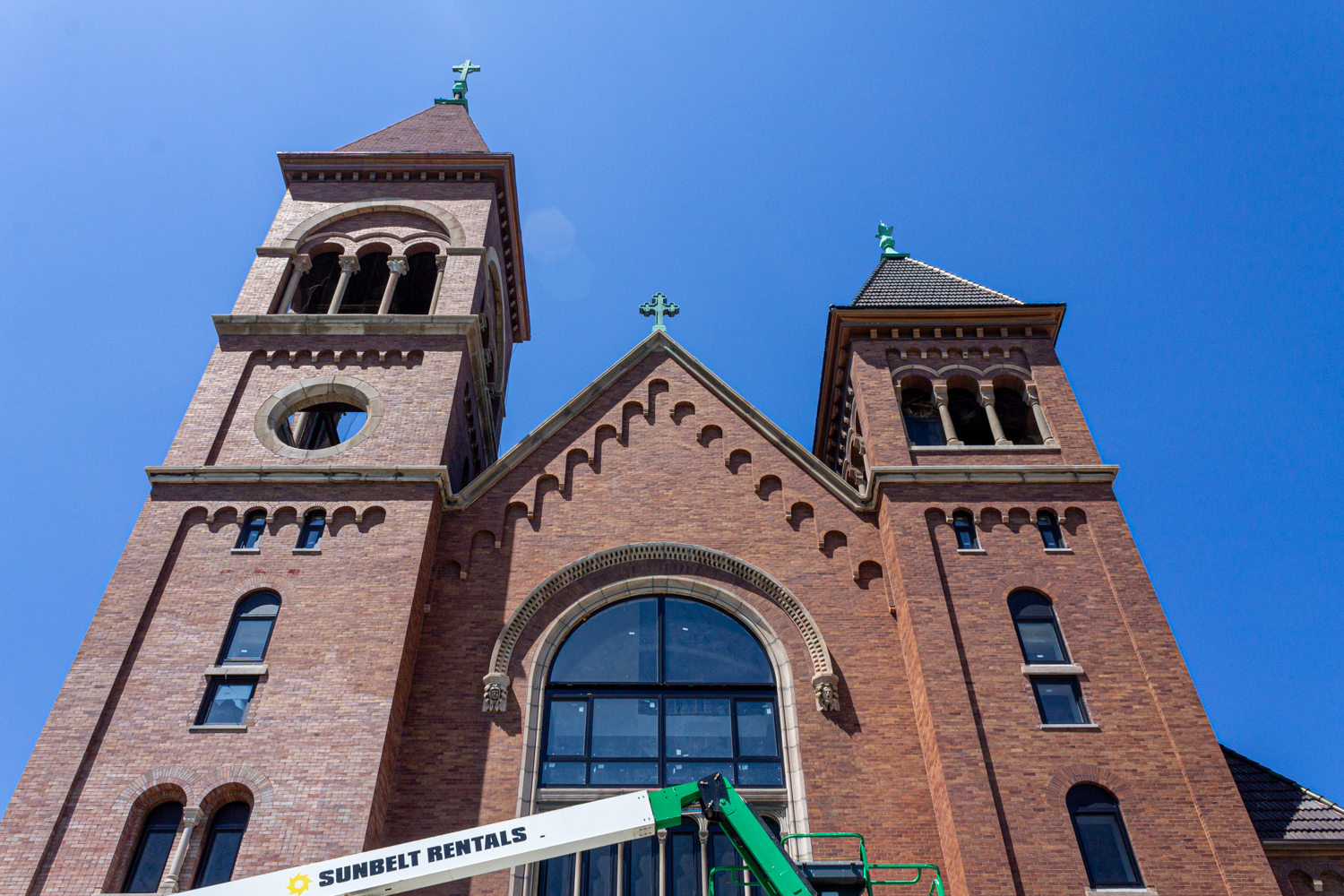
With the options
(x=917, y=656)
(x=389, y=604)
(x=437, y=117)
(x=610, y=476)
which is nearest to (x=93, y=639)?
(x=389, y=604)

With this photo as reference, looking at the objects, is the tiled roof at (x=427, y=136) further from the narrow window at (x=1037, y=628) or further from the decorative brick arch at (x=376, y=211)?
the narrow window at (x=1037, y=628)

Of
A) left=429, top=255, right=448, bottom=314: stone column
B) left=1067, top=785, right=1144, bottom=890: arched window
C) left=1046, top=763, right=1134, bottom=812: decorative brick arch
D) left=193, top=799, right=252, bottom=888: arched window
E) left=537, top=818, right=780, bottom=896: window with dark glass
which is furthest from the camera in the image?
left=429, top=255, right=448, bottom=314: stone column

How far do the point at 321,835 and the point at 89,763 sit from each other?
3934 mm

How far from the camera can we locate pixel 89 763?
17.0 meters

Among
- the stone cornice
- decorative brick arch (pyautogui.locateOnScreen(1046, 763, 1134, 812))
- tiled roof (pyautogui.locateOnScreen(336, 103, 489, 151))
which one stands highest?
tiled roof (pyautogui.locateOnScreen(336, 103, 489, 151))

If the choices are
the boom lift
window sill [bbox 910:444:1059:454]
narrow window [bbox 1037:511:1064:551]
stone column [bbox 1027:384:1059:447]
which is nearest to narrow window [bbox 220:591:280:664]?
the boom lift

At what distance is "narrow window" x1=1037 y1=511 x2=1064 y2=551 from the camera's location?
2091 centimetres

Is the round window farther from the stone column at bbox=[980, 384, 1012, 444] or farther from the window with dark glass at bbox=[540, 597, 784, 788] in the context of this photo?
the stone column at bbox=[980, 384, 1012, 444]

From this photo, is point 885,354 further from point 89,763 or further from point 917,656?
point 89,763

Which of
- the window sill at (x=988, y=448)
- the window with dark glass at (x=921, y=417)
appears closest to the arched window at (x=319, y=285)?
the window with dark glass at (x=921, y=417)

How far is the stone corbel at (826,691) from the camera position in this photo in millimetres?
18656

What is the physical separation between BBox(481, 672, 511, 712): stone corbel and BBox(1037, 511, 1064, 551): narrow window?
10114 mm

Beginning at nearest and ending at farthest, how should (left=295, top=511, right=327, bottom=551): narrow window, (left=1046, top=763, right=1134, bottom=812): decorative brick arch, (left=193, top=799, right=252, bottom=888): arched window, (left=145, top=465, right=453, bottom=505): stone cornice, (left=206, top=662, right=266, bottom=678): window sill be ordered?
1. (left=193, top=799, right=252, bottom=888): arched window
2. (left=1046, top=763, right=1134, bottom=812): decorative brick arch
3. (left=206, top=662, right=266, bottom=678): window sill
4. (left=295, top=511, right=327, bottom=551): narrow window
5. (left=145, top=465, right=453, bottom=505): stone cornice

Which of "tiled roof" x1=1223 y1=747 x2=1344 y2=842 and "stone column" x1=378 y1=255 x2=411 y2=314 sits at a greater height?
"stone column" x1=378 y1=255 x2=411 y2=314
